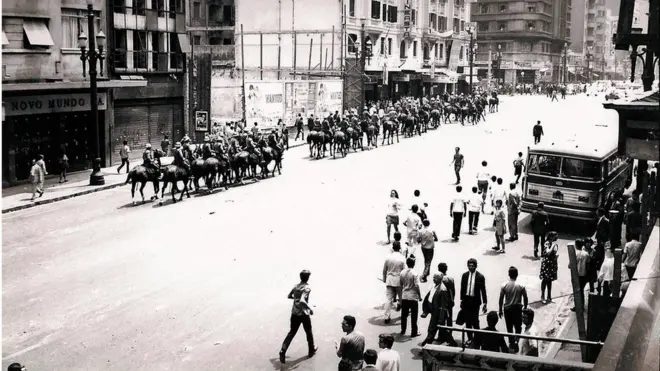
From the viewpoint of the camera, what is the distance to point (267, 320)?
40.9 ft

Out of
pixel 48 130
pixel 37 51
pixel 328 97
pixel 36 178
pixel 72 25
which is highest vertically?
pixel 72 25

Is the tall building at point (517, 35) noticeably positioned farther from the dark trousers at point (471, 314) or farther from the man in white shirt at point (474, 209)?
the dark trousers at point (471, 314)

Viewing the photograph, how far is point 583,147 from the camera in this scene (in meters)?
19.3

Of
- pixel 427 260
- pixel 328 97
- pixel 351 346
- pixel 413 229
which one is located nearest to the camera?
pixel 351 346

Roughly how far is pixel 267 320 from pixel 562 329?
499 centimetres

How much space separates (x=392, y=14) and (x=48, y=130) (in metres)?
46.0

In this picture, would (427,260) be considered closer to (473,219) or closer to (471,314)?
(471,314)

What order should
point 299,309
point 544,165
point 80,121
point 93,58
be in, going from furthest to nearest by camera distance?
point 80,121, point 93,58, point 544,165, point 299,309

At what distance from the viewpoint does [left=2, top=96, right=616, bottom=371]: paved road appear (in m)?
11.2

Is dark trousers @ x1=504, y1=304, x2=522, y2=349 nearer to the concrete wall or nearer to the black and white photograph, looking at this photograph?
the black and white photograph

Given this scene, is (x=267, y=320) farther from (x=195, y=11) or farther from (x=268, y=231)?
(x=195, y=11)

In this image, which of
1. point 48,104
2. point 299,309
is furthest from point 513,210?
point 48,104

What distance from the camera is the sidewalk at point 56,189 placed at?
22250 millimetres

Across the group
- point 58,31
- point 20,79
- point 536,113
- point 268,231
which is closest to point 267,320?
point 268,231
